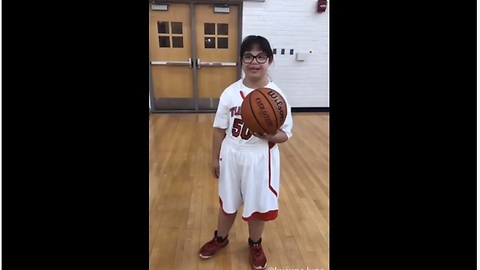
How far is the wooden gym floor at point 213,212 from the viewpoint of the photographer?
160cm

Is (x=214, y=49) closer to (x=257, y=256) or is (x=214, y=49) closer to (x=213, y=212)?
(x=213, y=212)

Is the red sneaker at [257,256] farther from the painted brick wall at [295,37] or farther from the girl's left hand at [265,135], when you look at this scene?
the painted brick wall at [295,37]

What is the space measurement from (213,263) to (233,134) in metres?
0.72

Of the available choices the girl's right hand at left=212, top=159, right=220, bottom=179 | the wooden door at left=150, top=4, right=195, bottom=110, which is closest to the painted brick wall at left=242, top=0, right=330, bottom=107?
the wooden door at left=150, top=4, right=195, bottom=110

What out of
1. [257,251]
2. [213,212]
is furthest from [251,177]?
[213,212]

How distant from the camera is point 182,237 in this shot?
175cm

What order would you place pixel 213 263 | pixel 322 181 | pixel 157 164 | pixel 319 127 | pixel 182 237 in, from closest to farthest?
1. pixel 213 263
2. pixel 182 237
3. pixel 322 181
4. pixel 157 164
5. pixel 319 127

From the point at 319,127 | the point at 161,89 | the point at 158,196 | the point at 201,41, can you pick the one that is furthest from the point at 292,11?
the point at 158,196

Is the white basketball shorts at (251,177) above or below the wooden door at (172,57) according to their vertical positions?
below

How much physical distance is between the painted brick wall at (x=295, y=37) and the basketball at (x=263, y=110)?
3.27 m

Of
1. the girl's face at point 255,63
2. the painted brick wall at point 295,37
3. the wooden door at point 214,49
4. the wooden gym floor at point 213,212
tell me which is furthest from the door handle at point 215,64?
the girl's face at point 255,63

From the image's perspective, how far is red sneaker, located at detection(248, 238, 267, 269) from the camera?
152 centimetres

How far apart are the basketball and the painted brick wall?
327 centimetres
